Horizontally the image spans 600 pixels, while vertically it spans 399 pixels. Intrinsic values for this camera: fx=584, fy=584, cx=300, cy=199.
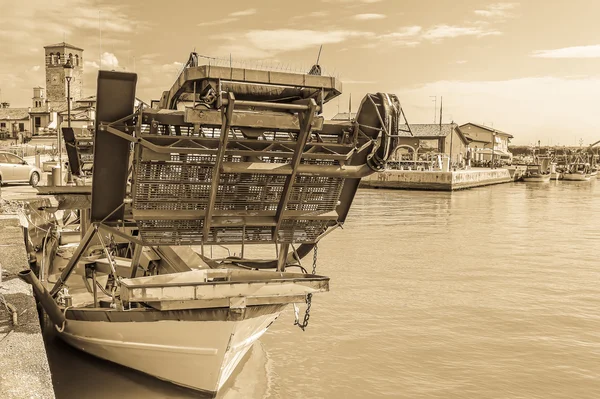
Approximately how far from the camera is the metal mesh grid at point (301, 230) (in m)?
7.91

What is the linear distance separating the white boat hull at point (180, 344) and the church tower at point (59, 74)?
9698 centimetres

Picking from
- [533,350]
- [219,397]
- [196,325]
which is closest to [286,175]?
[196,325]

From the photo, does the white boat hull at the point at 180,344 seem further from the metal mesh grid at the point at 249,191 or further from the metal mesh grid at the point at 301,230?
the metal mesh grid at the point at 249,191

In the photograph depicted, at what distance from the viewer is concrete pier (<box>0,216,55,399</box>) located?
4.84 meters

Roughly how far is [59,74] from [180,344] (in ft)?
353

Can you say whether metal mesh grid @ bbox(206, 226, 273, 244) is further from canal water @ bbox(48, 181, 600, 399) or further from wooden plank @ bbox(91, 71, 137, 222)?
canal water @ bbox(48, 181, 600, 399)

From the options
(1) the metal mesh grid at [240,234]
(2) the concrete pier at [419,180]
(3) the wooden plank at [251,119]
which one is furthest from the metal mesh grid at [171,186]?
→ (2) the concrete pier at [419,180]

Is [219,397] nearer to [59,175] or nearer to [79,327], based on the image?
[79,327]

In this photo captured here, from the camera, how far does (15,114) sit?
89.1 meters

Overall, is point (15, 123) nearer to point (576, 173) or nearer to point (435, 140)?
point (435, 140)

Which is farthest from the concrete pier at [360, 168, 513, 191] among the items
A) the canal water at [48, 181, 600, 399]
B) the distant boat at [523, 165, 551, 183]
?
the canal water at [48, 181, 600, 399]

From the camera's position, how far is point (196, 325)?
23.2 feet

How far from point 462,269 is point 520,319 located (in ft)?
17.0

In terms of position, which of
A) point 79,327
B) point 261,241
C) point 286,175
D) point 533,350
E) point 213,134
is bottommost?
point 533,350
